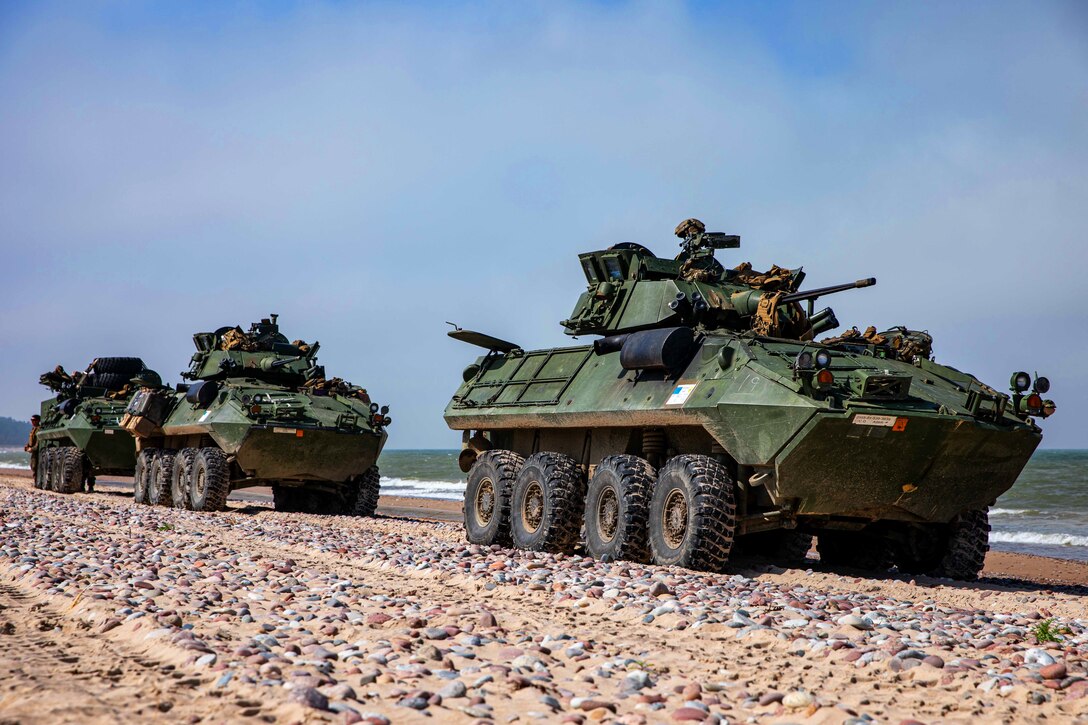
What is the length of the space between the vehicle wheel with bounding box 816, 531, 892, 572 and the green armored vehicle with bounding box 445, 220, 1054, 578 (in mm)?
22

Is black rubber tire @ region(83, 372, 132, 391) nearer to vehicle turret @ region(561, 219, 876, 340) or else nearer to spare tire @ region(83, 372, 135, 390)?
spare tire @ region(83, 372, 135, 390)

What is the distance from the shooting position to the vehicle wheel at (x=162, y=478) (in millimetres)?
22656

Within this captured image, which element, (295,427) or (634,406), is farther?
(295,427)

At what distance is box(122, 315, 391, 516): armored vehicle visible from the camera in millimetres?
19750

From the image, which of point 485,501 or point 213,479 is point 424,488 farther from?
point 485,501

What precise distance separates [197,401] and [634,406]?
39.1ft

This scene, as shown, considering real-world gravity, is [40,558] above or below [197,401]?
below

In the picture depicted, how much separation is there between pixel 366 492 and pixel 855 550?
1018 cm

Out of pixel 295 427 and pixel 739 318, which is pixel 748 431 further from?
pixel 295 427

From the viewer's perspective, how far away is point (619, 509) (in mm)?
11758

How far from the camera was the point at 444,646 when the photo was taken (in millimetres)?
6574

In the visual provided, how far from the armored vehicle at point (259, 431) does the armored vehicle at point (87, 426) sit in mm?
2916

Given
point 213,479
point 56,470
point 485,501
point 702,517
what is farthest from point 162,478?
point 702,517

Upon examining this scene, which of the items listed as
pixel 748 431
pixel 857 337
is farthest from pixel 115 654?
pixel 857 337
